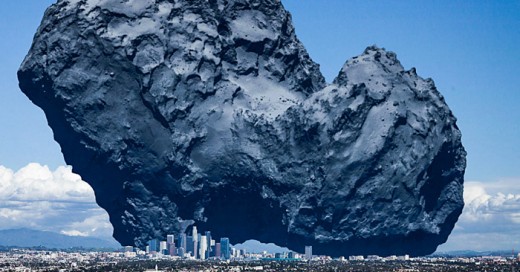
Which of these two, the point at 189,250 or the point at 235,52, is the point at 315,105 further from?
the point at 189,250

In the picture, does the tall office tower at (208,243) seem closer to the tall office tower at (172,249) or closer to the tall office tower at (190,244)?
the tall office tower at (190,244)

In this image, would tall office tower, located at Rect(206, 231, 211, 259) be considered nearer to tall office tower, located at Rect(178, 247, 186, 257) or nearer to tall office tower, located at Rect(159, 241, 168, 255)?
tall office tower, located at Rect(178, 247, 186, 257)

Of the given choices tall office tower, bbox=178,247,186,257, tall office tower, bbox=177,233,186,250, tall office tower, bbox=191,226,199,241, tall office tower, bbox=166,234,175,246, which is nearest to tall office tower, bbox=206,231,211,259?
tall office tower, bbox=191,226,199,241

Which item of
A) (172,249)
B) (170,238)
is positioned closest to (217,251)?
(172,249)

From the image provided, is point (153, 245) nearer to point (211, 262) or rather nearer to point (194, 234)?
point (194, 234)

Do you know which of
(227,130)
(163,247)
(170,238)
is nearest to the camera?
(227,130)

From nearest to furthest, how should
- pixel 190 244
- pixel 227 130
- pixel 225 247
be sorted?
pixel 227 130 → pixel 190 244 → pixel 225 247

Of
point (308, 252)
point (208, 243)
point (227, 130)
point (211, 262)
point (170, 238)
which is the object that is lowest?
point (211, 262)

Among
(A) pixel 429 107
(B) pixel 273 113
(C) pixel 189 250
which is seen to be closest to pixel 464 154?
(A) pixel 429 107

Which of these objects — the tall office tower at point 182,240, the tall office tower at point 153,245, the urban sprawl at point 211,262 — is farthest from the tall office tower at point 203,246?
the tall office tower at point 153,245
